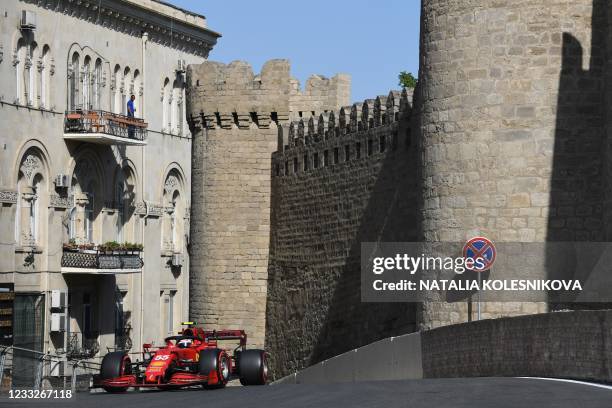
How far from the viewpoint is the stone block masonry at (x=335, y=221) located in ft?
113

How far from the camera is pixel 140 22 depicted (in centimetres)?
5403

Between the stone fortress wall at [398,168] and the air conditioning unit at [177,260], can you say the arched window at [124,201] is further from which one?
the stone fortress wall at [398,168]

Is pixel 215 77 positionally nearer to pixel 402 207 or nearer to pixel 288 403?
pixel 402 207

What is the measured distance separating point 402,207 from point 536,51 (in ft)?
26.1

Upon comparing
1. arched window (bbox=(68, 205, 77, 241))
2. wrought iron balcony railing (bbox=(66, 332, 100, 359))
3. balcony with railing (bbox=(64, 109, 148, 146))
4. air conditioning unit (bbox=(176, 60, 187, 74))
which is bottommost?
wrought iron balcony railing (bbox=(66, 332, 100, 359))

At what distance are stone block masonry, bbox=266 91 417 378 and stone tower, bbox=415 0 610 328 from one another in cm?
553

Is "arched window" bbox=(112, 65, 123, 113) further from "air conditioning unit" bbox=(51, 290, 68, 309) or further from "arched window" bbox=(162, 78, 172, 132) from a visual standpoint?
"air conditioning unit" bbox=(51, 290, 68, 309)

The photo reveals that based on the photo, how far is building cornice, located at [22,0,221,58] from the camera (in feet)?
163

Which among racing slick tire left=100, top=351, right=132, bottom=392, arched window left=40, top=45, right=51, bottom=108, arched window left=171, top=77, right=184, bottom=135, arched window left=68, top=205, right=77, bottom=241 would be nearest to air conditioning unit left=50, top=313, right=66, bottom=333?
arched window left=68, top=205, right=77, bottom=241

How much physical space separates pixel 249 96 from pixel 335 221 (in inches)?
203

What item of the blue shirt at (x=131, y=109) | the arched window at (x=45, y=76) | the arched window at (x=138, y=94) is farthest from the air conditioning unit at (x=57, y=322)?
the arched window at (x=138, y=94)

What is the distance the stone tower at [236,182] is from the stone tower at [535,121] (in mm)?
14771

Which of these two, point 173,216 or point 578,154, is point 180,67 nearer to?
point 173,216

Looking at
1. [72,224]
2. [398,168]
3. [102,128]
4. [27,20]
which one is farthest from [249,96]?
[72,224]
